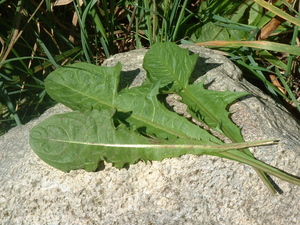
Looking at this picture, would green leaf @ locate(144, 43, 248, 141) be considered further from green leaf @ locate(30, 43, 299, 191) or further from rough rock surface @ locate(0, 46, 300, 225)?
rough rock surface @ locate(0, 46, 300, 225)

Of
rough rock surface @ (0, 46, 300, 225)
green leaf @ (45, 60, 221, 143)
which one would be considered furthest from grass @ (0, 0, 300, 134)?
rough rock surface @ (0, 46, 300, 225)

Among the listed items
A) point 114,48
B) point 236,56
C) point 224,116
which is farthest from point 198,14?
point 224,116

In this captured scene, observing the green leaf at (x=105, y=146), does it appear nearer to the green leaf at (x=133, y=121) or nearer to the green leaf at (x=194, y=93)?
the green leaf at (x=133, y=121)

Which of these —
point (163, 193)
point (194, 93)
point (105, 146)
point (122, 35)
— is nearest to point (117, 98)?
point (105, 146)

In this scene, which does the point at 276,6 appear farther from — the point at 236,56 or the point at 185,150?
the point at 185,150

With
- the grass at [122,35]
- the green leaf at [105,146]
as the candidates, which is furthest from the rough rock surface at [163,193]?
the grass at [122,35]
